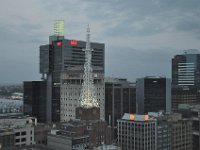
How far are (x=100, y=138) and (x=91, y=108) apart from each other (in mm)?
24581

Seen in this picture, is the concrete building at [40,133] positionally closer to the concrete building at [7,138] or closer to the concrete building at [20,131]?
the concrete building at [20,131]

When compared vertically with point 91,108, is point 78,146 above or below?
below

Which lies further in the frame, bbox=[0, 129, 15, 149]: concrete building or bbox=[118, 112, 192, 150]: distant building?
bbox=[118, 112, 192, 150]: distant building

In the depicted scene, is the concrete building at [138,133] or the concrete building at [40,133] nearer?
the concrete building at [138,133]

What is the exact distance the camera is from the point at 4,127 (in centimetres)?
15738

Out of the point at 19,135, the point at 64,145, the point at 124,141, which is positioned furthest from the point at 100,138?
the point at 19,135

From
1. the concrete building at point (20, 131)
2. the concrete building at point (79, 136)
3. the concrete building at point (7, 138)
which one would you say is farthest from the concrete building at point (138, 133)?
the concrete building at point (7, 138)

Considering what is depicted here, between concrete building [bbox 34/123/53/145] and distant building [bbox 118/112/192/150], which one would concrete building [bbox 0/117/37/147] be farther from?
distant building [bbox 118/112/192/150]

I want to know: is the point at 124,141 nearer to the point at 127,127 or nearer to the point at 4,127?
the point at 127,127

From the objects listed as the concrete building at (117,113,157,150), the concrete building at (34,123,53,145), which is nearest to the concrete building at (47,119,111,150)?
the concrete building at (117,113,157,150)

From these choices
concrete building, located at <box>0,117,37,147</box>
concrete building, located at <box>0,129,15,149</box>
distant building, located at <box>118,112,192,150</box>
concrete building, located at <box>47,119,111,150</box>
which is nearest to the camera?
concrete building, located at <box>0,129,15,149</box>

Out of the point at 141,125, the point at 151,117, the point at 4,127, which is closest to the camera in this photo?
the point at 4,127

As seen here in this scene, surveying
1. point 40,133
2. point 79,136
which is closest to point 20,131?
point 79,136

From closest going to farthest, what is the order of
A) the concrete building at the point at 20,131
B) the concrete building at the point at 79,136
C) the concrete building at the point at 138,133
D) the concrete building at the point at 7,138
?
the concrete building at the point at 7,138 < the concrete building at the point at 79,136 < the concrete building at the point at 20,131 < the concrete building at the point at 138,133
